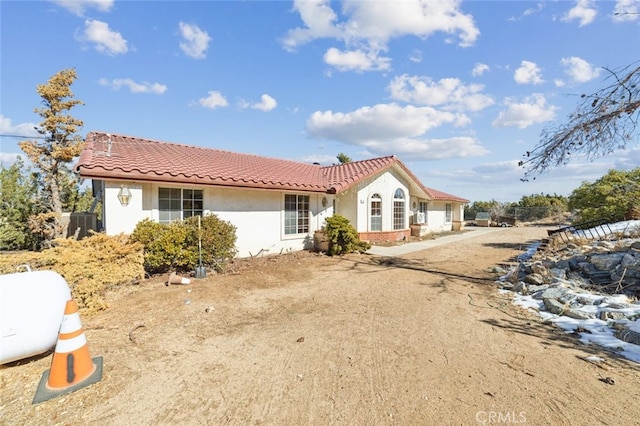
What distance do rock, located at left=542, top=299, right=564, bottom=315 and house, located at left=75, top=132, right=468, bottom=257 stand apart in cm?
854

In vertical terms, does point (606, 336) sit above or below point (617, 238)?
below

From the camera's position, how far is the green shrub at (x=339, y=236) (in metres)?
12.2

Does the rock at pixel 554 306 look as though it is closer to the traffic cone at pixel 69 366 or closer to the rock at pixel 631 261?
the rock at pixel 631 261

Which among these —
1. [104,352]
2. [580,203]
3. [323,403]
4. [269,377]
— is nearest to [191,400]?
[269,377]

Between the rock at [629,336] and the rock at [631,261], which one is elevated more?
the rock at [631,261]

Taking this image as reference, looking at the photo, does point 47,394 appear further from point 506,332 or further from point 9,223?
point 9,223

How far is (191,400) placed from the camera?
10.1 feet

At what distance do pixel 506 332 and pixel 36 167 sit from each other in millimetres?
17813

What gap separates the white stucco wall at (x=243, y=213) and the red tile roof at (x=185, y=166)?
1.65 feet

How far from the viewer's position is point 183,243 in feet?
26.9

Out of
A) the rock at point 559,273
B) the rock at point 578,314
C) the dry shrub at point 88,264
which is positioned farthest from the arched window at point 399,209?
the dry shrub at point 88,264

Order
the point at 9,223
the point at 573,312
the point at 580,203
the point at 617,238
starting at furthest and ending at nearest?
1. the point at 580,203
2. the point at 9,223
3. the point at 617,238
4. the point at 573,312

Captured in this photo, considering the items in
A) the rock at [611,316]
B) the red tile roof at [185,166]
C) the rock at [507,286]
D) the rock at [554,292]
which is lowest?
the rock at [507,286]

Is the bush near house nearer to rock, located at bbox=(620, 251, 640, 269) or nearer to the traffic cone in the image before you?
the traffic cone
